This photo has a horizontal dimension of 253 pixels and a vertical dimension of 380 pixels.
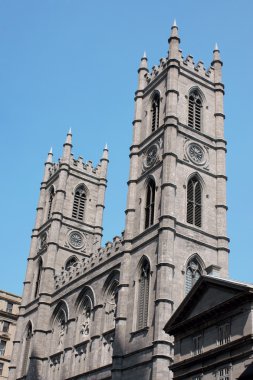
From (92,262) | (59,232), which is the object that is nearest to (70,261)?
(59,232)

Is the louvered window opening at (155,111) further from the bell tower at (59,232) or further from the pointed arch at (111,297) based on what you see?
the bell tower at (59,232)

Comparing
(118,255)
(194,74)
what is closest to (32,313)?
(118,255)

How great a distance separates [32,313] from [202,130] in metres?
24.8

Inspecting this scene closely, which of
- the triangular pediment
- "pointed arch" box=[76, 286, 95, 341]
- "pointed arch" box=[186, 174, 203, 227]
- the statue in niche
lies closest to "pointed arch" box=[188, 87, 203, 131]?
"pointed arch" box=[186, 174, 203, 227]

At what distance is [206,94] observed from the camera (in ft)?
178

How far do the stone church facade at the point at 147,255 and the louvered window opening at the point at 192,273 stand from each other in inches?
2.9

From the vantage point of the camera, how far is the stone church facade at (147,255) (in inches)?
1671

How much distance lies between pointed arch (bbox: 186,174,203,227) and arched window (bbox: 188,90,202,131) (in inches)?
211

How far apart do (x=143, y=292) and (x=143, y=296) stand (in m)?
0.31

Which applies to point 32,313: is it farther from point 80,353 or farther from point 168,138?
point 168,138

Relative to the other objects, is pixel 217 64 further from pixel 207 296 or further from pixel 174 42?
pixel 207 296

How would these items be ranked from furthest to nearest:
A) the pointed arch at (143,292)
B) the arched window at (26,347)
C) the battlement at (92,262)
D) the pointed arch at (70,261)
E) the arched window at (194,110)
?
the pointed arch at (70,261) → the arched window at (26,347) → the arched window at (194,110) → the battlement at (92,262) → the pointed arch at (143,292)

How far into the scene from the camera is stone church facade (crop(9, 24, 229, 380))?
4244 centimetres

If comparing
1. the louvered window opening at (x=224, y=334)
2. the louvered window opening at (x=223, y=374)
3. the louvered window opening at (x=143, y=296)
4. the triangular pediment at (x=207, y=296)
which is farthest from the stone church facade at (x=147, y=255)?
the louvered window opening at (x=223, y=374)
